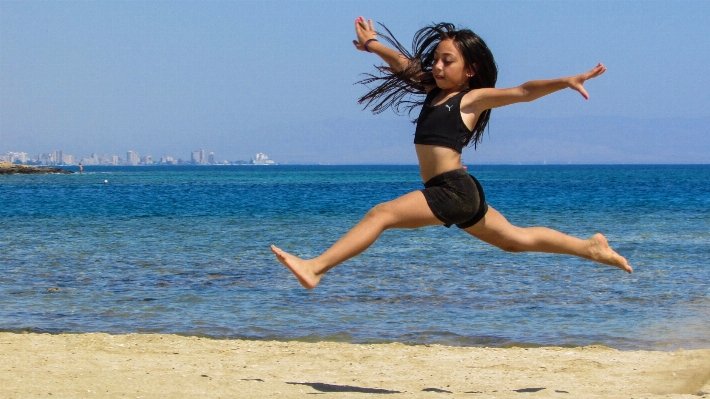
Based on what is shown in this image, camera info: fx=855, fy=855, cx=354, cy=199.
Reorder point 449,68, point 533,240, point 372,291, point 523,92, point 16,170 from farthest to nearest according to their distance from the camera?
point 16,170
point 372,291
point 533,240
point 449,68
point 523,92

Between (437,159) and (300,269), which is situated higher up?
(437,159)

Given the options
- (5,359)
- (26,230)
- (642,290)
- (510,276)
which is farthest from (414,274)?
(26,230)

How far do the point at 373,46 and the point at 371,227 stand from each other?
1591 millimetres

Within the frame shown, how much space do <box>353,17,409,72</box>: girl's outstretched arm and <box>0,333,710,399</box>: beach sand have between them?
2.32m

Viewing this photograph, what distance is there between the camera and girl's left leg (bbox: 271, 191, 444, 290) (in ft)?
17.2

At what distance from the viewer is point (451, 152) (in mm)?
5418

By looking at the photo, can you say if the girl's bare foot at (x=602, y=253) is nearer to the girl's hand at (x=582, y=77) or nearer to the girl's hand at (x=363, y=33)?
the girl's hand at (x=582, y=77)

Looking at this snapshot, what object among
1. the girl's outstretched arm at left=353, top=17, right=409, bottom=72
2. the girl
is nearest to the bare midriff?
the girl

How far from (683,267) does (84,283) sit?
31.4 feet

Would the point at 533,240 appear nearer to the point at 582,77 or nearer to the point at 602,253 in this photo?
the point at 602,253

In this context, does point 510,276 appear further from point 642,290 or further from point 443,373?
point 443,373

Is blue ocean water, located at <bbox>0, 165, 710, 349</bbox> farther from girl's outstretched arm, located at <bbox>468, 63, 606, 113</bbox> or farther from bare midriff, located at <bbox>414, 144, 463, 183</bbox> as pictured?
girl's outstretched arm, located at <bbox>468, 63, 606, 113</bbox>

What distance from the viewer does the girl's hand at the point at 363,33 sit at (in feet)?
20.6

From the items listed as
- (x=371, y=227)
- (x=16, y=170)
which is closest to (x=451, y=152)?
(x=371, y=227)
